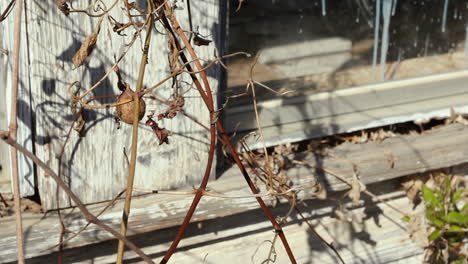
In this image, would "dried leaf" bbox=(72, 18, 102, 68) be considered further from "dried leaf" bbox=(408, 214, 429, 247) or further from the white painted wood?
"dried leaf" bbox=(408, 214, 429, 247)

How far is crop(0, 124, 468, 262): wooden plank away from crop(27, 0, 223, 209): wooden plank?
0.07 meters

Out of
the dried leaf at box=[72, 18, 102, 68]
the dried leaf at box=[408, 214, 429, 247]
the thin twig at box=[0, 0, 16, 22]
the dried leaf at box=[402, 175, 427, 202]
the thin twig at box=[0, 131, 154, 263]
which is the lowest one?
the dried leaf at box=[408, 214, 429, 247]

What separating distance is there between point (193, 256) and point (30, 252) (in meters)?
0.57

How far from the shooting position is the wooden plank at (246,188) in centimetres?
204

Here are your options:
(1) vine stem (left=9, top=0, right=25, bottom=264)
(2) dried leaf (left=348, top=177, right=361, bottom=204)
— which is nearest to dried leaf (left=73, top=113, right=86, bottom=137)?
(1) vine stem (left=9, top=0, right=25, bottom=264)

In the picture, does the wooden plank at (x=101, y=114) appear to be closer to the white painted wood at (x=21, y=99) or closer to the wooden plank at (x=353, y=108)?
the white painted wood at (x=21, y=99)

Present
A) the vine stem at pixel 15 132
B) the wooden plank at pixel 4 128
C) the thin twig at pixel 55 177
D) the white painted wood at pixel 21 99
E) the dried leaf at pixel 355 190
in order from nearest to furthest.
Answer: the thin twig at pixel 55 177, the vine stem at pixel 15 132, the white painted wood at pixel 21 99, the wooden plank at pixel 4 128, the dried leaf at pixel 355 190

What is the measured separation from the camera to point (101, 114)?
2061mm

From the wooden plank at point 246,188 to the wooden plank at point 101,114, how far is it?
74 millimetres

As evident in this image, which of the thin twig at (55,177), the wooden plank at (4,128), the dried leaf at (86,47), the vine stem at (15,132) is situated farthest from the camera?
the wooden plank at (4,128)

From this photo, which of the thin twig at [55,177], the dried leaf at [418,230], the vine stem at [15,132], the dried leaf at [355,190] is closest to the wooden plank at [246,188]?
the dried leaf at [355,190]

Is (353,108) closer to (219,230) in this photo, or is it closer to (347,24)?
(347,24)

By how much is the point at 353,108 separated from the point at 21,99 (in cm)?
129

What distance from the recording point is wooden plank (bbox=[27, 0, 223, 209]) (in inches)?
75.4
